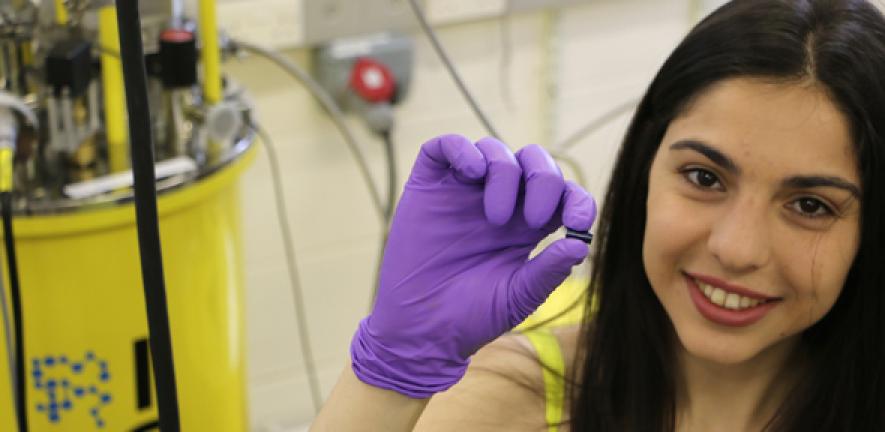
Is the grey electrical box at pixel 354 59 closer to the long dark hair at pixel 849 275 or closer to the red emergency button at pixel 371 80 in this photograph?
the red emergency button at pixel 371 80

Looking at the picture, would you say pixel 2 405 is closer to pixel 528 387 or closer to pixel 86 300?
pixel 86 300

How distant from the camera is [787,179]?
121 cm

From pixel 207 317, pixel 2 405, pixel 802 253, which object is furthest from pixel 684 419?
pixel 2 405

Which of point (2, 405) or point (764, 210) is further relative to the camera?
point (2, 405)

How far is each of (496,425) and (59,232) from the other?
0.58 m

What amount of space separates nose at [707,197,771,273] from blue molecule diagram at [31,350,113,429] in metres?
0.81

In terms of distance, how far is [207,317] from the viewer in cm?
165

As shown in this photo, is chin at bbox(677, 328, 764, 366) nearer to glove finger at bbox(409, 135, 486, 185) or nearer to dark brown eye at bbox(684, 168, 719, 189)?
dark brown eye at bbox(684, 168, 719, 189)

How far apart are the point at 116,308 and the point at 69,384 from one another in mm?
120

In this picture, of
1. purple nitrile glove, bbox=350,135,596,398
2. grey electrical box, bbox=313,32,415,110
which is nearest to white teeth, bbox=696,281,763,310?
purple nitrile glove, bbox=350,135,596,398

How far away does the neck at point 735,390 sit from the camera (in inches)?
56.6

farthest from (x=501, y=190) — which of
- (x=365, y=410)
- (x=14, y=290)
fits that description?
(x=14, y=290)

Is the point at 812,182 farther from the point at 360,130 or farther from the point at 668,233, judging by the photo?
the point at 360,130

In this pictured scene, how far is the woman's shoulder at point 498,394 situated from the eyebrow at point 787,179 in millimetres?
351
